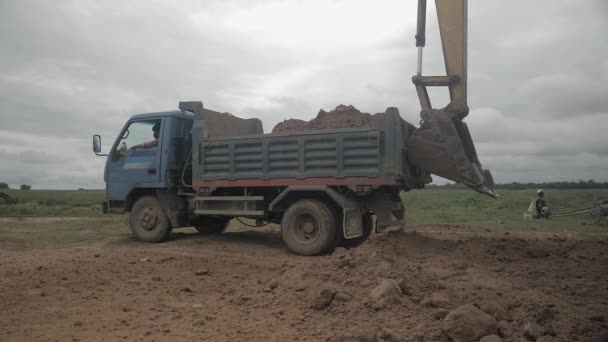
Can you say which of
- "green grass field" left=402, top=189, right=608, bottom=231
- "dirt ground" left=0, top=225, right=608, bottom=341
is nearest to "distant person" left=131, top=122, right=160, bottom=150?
"dirt ground" left=0, top=225, right=608, bottom=341

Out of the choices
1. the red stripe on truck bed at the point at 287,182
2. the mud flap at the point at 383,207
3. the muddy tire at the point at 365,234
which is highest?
A: the red stripe on truck bed at the point at 287,182

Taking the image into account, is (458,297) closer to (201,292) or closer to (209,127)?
(201,292)

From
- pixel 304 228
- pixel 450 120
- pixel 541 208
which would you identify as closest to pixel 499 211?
pixel 541 208

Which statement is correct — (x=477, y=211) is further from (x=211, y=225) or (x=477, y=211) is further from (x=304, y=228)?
(x=304, y=228)

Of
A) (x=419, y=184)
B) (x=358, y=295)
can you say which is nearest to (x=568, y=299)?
(x=358, y=295)

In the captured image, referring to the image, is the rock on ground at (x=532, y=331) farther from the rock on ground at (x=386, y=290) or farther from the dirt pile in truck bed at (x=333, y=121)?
the dirt pile in truck bed at (x=333, y=121)

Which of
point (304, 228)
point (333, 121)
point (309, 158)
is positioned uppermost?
point (333, 121)

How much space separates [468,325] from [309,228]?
4.57 meters

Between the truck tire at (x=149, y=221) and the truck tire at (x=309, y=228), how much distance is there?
305 cm

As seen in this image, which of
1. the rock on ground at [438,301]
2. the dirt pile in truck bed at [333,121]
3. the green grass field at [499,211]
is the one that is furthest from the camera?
the green grass field at [499,211]

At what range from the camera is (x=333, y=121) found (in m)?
8.85

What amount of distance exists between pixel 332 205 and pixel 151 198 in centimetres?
415

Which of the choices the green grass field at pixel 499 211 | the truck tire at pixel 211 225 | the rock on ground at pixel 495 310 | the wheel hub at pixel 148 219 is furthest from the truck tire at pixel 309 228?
the green grass field at pixel 499 211

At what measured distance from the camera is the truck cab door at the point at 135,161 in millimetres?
9867
